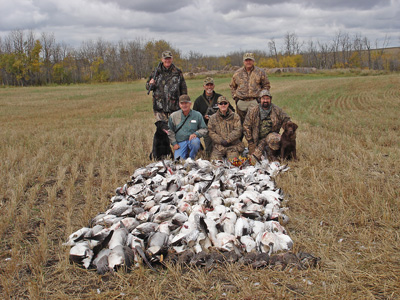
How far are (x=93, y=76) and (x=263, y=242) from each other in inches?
2845

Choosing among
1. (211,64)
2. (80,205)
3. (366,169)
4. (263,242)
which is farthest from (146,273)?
(211,64)

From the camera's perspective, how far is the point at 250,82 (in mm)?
6562

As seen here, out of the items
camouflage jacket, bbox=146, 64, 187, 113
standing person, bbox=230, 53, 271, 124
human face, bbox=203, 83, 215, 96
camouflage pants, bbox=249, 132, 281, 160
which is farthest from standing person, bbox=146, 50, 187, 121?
camouflage pants, bbox=249, 132, 281, 160

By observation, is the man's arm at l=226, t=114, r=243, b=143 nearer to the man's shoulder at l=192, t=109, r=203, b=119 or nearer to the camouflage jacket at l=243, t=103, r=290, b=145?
the camouflage jacket at l=243, t=103, r=290, b=145

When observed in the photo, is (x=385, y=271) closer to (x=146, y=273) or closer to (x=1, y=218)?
(x=146, y=273)

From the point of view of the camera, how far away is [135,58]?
77.2 meters

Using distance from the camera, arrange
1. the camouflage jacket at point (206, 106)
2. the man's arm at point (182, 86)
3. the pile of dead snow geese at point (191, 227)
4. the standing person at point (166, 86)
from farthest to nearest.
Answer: the camouflage jacket at point (206, 106), the man's arm at point (182, 86), the standing person at point (166, 86), the pile of dead snow geese at point (191, 227)

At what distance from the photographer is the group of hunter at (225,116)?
6.29 meters

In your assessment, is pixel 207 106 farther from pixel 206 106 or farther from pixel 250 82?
pixel 250 82

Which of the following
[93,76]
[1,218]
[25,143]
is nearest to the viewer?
[1,218]

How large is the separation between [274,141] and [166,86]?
7.79 feet

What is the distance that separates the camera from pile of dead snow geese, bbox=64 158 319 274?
3.25m

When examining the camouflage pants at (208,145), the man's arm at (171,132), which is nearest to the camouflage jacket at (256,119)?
the camouflage pants at (208,145)

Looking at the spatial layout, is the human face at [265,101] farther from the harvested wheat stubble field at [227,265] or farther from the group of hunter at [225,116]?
the harvested wheat stubble field at [227,265]
